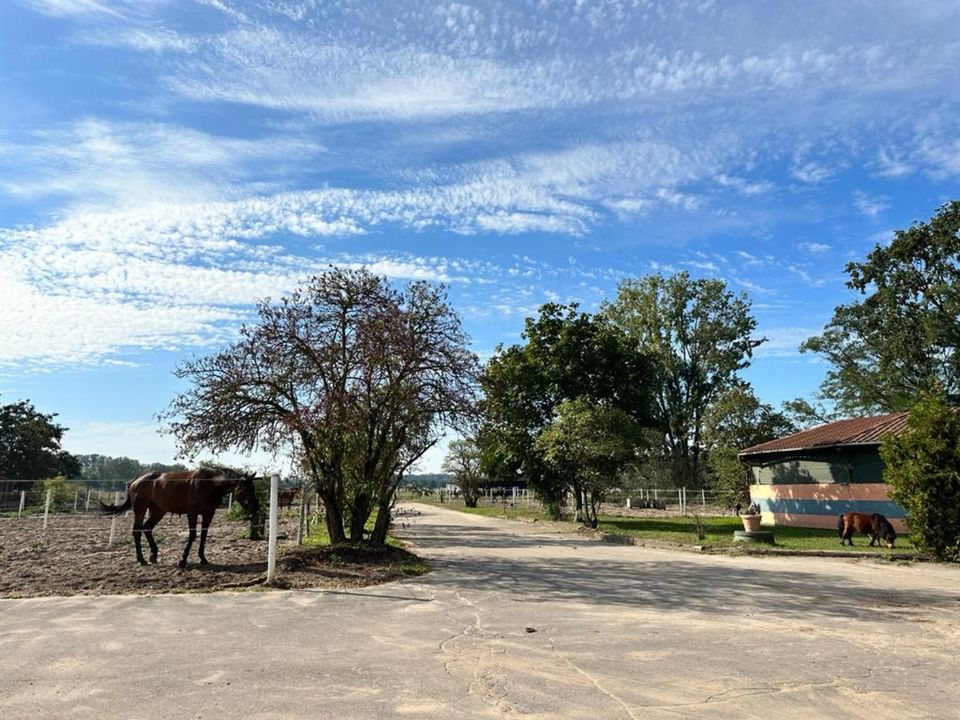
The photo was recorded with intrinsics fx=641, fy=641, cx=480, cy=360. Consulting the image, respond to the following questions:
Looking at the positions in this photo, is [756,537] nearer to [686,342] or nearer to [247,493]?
[247,493]

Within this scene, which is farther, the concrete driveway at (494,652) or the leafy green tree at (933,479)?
the leafy green tree at (933,479)

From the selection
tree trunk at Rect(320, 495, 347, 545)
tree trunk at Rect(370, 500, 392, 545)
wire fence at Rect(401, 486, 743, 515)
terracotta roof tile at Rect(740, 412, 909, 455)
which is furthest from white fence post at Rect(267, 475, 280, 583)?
terracotta roof tile at Rect(740, 412, 909, 455)

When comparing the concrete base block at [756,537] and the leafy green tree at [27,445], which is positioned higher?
the leafy green tree at [27,445]

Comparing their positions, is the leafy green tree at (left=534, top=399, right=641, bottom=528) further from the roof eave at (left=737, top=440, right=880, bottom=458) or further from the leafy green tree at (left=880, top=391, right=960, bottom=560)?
the leafy green tree at (left=880, top=391, right=960, bottom=560)

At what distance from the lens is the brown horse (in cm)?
1275

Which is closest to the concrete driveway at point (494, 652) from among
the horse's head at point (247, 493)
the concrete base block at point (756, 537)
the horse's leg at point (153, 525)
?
the horse's leg at point (153, 525)

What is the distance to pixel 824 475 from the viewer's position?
27.2 meters

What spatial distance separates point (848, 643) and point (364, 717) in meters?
5.61

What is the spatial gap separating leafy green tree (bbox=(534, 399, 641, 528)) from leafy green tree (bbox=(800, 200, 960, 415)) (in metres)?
22.7

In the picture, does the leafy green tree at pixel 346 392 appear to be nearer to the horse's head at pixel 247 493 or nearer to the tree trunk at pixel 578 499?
the horse's head at pixel 247 493

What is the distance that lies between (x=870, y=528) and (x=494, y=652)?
53.4ft

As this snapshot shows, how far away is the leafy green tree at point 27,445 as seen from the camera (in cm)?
5384

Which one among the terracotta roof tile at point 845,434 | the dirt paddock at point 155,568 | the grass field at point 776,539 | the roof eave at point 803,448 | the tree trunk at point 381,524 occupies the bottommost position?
the grass field at point 776,539

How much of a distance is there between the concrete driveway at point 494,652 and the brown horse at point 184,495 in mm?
3308
